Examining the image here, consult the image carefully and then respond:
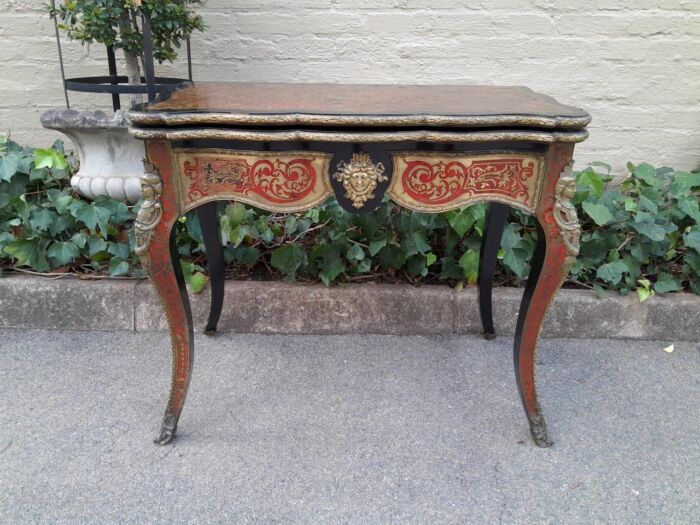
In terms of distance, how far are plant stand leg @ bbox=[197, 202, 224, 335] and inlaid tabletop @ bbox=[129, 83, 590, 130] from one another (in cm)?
48

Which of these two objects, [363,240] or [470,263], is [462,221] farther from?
[363,240]

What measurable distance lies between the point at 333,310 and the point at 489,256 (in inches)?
27.2

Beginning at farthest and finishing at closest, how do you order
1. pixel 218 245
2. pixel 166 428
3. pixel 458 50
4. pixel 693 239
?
pixel 458 50
pixel 693 239
pixel 218 245
pixel 166 428

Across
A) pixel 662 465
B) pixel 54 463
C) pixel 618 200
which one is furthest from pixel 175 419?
pixel 618 200

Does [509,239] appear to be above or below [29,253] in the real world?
above

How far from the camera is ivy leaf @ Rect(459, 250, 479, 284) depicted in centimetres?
224

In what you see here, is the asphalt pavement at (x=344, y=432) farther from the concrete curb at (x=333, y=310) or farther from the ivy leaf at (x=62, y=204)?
the ivy leaf at (x=62, y=204)

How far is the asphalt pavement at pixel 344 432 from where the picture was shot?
1.39m

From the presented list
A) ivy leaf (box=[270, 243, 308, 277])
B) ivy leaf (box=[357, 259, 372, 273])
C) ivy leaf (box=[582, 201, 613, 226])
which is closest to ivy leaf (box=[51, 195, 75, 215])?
ivy leaf (box=[270, 243, 308, 277])

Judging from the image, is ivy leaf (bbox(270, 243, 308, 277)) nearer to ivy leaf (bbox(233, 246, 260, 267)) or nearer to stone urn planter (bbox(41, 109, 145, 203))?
ivy leaf (bbox(233, 246, 260, 267))

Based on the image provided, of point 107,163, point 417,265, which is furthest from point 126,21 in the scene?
point 417,265

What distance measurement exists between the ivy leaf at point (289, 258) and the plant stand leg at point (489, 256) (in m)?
0.74

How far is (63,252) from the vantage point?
7.45 feet

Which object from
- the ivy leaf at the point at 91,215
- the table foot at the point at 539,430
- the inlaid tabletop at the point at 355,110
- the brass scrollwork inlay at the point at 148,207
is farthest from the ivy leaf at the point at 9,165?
the table foot at the point at 539,430
